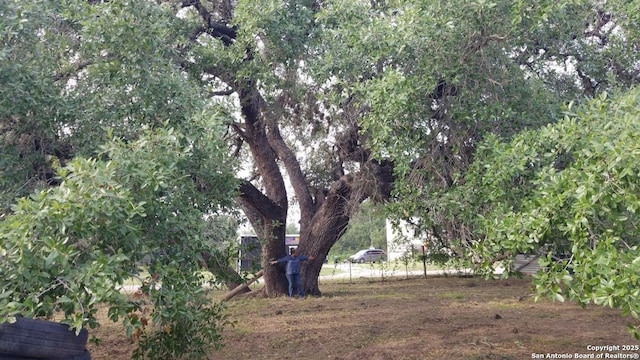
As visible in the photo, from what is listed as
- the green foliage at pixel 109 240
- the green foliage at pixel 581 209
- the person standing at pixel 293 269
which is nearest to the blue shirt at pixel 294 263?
the person standing at pixel 293 269

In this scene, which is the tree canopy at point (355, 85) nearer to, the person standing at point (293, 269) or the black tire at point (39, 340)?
the black tire at point (39, 340)

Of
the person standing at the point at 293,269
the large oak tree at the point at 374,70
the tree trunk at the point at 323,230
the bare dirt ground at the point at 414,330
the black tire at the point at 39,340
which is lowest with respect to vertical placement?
the bare dirt ground at the point at 414,330

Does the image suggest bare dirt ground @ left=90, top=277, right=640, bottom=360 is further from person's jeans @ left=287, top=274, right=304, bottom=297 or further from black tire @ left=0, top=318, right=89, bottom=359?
black tire @ left=0, top=318, right=89, bottom=359

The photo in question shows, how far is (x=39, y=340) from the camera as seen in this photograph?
4.47 metres

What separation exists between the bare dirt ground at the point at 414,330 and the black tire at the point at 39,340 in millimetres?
2412

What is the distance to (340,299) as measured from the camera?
41.7ft

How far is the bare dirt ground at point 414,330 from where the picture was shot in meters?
6.93

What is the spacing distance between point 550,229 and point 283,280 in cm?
931

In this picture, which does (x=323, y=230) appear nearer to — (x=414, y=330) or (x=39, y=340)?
(x=414, y=330)

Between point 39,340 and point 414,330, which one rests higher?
point 39,340

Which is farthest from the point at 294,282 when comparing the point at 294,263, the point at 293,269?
the point at 294,263

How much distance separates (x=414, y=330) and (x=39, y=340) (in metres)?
5.22

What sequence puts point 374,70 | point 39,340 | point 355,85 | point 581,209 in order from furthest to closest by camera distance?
point 374,70
point 355,85
point 39,340
point 581,209

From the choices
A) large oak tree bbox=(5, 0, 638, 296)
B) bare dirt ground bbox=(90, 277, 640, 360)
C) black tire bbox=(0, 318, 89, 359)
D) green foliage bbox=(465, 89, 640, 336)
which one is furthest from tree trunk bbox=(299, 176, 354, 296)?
black tire bbox=(0, 318, 89, 359)
